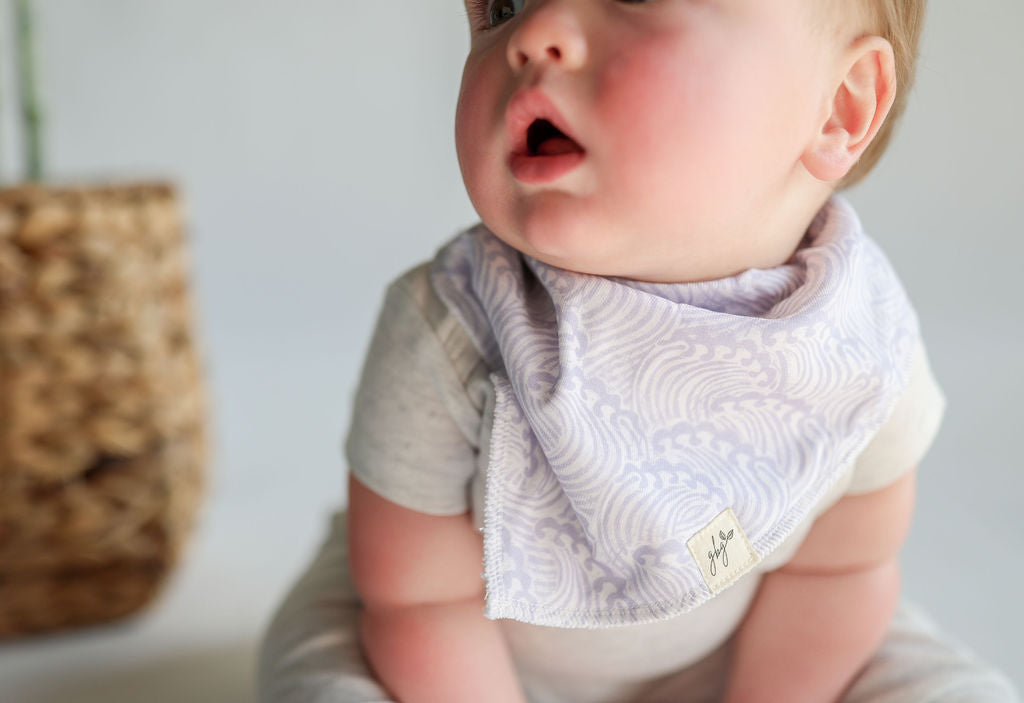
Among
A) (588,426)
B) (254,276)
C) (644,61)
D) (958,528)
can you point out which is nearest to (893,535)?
(588,426)

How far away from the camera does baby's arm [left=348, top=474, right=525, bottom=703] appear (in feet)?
2.03

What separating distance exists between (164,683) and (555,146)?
600mm

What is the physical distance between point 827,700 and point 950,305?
989 millimetres

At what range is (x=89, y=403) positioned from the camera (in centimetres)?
89

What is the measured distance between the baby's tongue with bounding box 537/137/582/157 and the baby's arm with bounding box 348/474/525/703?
0.22 m

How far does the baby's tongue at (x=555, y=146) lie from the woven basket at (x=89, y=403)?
18.6 inches

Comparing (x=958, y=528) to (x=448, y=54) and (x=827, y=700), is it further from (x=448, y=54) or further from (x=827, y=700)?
(x=448, y=54)

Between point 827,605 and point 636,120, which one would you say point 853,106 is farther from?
point 827,605

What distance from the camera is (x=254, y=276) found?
1597 mm

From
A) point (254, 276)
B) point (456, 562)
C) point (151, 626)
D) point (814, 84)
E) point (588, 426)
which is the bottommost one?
point (151, 626)

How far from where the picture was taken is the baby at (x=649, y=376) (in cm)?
51

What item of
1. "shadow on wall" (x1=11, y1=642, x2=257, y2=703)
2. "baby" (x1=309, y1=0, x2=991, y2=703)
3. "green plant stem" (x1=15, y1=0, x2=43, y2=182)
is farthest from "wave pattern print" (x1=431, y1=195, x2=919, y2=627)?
"green plant stem" (x1=15, y1=0, x2=43, y2=182)

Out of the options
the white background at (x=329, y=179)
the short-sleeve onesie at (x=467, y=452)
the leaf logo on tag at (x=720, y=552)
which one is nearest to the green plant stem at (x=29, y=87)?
the white background at (x=329, y=179)

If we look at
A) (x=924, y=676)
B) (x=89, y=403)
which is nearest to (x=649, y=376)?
(x=924, y=676)
